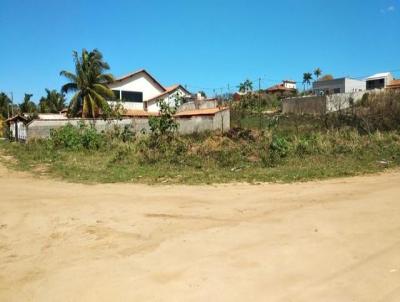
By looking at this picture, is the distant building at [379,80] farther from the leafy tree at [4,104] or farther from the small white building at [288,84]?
the leafy tree at [4,104]

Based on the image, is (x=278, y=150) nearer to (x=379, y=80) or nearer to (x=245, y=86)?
(x=245, y=86)

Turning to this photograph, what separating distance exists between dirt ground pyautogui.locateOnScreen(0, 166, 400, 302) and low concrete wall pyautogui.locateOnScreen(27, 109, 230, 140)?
14.9 m

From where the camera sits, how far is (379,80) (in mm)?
51688

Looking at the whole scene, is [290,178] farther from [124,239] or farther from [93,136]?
[93,136]

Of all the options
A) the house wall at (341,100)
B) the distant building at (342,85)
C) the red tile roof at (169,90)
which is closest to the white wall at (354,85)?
the distant building at (342,85)

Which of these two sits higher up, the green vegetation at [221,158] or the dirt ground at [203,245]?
the green vegetation at [221,158]

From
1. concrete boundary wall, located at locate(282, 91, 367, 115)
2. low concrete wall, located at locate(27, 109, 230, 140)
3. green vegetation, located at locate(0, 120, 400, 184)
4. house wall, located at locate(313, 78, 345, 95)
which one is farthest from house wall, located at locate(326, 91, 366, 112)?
house wall, located at locate(313, 78, 345, 95)

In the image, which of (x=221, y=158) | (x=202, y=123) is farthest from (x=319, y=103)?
(x=221, y=158)

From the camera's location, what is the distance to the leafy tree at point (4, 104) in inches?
2035

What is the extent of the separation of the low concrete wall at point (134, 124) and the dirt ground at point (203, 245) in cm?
1486

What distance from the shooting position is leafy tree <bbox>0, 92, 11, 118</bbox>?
5169 cm

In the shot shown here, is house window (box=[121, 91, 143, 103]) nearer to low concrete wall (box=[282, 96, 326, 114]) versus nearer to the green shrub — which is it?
low concrete wall (box=[282, 96, 326, 114])

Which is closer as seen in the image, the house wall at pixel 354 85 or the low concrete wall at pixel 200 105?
the low concrete wall at pixel 200 105

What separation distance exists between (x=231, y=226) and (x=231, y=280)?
2002 mm
